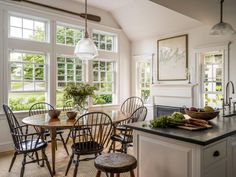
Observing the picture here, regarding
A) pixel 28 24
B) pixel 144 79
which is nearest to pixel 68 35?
pixel 28 24

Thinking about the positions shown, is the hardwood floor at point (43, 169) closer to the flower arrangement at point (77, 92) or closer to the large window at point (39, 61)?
the flower arrangement at point (77, 92)

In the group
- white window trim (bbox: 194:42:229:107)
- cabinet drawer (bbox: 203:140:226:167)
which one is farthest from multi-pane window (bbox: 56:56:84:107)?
cabinet drawer (bbox: 203:140:226:167)

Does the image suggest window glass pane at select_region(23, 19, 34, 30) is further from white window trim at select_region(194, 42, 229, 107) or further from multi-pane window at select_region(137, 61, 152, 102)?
white window trim at select_region(194, 42, 229, 107)

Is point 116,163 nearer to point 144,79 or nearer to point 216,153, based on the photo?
point 216,153

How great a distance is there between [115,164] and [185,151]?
569 millimetres

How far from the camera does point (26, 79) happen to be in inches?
172

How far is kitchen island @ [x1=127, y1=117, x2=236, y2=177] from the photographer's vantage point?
4.80 feet

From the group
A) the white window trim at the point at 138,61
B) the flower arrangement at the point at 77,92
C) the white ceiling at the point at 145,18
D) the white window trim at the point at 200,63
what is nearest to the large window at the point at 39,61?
the white ceiling at the point at 145,18

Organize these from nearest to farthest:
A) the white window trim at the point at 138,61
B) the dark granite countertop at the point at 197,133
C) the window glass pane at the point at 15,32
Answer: the dark granite countertop at the point at 197,133 → the window glass pane at the point at 15,32 → the white window trim at the point at 138,61

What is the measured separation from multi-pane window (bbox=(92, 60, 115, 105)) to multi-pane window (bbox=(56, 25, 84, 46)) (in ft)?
2.59

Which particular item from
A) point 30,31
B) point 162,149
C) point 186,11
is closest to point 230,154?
point 162,149

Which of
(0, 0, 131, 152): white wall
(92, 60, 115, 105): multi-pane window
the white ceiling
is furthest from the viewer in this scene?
(92, 60, 115, 105): multi-pane window

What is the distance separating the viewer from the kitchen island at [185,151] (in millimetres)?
1464

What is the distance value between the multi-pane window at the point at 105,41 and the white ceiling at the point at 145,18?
495mm
